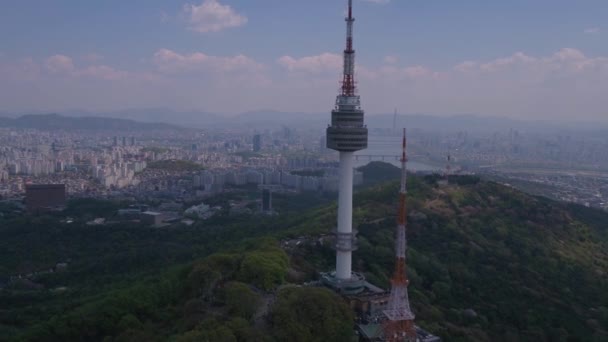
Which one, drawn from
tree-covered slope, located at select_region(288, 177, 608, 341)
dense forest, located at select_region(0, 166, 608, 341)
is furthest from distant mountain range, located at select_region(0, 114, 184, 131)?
tree-covered slope, located at select_region(288, 177, 608, 341)

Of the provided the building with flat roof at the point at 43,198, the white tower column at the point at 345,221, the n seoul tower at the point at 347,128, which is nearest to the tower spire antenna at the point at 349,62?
the n seoul tower at the point at 347,128

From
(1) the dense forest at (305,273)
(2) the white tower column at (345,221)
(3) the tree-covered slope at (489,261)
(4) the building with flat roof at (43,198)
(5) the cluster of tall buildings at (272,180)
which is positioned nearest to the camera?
(1) the dense forest at (305,273)

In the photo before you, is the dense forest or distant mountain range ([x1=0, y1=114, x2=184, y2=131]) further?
distant mountain range ([x1=0, y1=114, x2=184, y2=131])

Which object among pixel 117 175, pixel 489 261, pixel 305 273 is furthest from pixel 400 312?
pixel 117 175

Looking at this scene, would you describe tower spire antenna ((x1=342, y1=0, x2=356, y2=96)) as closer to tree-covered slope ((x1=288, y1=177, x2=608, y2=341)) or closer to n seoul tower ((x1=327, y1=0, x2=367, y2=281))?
n seoul tower ((x1=327, y1=0, x2=367, y2=281))

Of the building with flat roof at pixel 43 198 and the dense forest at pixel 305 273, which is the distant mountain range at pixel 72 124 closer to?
the building with flat roof at pixel 43 198

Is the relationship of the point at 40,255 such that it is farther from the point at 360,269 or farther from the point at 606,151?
the point at 606,151

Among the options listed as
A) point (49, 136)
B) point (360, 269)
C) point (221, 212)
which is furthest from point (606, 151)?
point (49, 136)

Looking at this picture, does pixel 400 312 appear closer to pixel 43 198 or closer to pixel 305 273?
pixel 305 273
